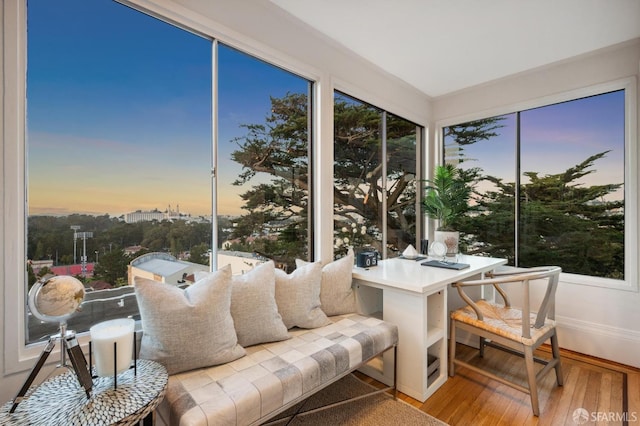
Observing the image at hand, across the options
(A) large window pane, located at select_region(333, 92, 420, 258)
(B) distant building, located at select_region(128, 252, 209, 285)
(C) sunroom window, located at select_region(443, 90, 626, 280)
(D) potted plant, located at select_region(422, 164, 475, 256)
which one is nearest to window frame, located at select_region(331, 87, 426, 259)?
(A) large window pane, located at select_region(333, 92, 420, 258)

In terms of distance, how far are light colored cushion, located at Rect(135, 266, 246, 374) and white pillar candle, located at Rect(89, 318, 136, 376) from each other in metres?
0.20

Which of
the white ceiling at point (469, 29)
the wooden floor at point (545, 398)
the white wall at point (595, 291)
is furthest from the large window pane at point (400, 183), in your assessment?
the wooden floor at point (545, 398)

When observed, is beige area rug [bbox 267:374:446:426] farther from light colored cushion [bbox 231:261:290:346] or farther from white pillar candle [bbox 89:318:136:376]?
white pillar candle [bbox 89:318:136:376]

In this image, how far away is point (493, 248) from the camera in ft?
11.0

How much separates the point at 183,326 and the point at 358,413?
122 centimetres

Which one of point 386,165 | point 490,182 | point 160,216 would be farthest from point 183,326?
point 490,182

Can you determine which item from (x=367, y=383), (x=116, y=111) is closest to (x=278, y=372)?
(x=367, y=383)

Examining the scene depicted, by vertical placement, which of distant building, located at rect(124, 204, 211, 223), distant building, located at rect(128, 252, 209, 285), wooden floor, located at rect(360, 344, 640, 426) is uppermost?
distant building, located at rect(124, 204, 211, 223)

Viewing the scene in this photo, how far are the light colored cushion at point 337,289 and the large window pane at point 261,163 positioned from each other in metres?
0.32

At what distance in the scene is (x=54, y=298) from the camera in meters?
1.05

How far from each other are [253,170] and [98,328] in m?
1.32

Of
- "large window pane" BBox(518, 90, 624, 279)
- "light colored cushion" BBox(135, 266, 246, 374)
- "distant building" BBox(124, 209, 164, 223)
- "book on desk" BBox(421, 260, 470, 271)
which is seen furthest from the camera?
"large window pane" BBox(518, 90, 624, 279)

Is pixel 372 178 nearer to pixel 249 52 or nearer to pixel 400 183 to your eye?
pixel 400 183

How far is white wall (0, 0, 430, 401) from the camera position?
125 cm
